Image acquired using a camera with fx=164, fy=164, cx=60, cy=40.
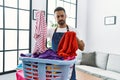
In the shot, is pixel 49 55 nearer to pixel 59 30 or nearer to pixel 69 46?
pixel 69 46

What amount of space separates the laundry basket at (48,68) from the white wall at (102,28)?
11.7 ft

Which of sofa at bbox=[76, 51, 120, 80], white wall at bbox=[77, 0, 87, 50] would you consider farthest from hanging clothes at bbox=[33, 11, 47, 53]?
white wall at bbox=[77, 0, 87, 50]

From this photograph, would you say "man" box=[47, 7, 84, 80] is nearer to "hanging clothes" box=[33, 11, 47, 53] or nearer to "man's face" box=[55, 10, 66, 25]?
"man's face" box=[55, 10, 66, 25]

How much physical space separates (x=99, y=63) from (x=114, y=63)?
406 millimetres

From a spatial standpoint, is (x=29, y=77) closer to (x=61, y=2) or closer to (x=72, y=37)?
(x=72, y=37)

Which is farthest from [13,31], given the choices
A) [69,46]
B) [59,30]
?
[69,46]

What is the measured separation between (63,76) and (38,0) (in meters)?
2.82

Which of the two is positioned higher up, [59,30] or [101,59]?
[59,30]

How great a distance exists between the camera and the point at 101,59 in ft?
13.5

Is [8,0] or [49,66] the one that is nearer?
[49,66]

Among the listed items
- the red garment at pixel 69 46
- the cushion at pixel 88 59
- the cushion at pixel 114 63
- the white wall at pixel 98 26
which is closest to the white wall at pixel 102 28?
the white wall at pixel 98 26

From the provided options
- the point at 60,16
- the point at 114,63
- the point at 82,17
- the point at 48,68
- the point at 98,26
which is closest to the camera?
the point at 48,68

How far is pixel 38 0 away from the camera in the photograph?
11.1ft

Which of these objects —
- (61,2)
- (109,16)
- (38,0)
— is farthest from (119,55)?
(38,0)
